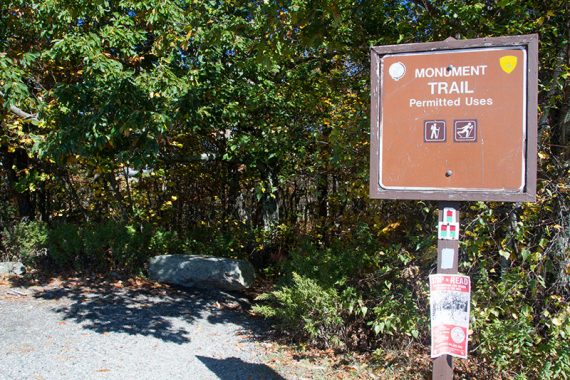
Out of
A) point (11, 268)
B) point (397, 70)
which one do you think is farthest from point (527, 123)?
point (11, 268)

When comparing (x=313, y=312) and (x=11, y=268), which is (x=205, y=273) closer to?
(x=313, y=312)

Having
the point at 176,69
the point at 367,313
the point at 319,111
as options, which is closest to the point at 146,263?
the point at 176,69

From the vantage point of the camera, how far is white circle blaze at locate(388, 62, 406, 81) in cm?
289

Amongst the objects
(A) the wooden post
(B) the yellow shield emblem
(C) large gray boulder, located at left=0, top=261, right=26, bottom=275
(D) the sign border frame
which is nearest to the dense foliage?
(C) large gray boulder, located at left=0, top=261, right=26, bottom=275

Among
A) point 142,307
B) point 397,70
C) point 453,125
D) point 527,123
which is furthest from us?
point 142,307

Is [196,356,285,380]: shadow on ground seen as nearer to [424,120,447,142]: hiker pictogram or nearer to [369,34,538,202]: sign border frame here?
[369,34,538,202]: sign border frame

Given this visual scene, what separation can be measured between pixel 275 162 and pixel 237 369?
3.59 meters

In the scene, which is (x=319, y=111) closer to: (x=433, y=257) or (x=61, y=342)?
(x=433, y=257)

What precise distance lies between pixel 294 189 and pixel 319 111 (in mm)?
2580

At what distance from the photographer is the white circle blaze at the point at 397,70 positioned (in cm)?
289

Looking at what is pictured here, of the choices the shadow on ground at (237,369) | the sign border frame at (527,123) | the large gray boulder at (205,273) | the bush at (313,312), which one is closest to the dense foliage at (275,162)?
the bush at (313,312)

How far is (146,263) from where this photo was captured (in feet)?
27.1

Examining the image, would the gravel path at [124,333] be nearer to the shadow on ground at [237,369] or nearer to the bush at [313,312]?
the shadow on ground at [237,369]

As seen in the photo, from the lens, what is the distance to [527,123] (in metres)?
2.68
